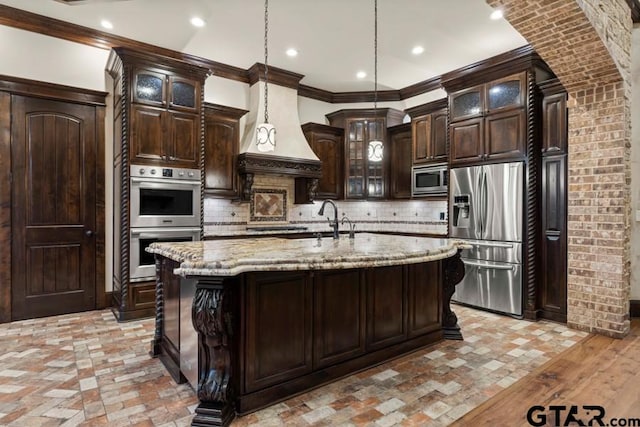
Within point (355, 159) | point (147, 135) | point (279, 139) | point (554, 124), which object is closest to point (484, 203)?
point (554, 124)

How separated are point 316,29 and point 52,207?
387cm

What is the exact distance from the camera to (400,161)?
6348mm

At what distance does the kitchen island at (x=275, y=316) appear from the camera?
2.04m

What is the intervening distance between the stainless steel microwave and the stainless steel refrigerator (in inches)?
19.9

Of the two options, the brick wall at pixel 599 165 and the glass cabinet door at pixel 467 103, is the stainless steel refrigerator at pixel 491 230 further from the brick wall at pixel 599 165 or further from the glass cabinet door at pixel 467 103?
the glass cabinet door at pixel 467 103

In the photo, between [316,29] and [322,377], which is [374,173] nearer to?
[316,29]

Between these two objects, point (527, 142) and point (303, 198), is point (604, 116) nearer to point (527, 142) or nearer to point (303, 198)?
point (527, 142)

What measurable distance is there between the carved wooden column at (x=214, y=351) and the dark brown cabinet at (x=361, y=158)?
15.1 feet

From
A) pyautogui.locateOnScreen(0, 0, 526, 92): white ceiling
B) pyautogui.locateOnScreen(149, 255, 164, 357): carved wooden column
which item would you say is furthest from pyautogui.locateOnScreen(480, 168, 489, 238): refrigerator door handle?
pyautogui.locateOnScreen(149, 255, 164, 357): carved wooden column

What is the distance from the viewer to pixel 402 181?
248 inches

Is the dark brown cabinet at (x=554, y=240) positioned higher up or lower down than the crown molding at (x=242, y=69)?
lower down

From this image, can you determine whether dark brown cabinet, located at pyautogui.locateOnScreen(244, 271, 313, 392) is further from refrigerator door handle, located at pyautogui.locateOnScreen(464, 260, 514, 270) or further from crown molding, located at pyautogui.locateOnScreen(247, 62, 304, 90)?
crown molding, located at pyautogui.locateOnScreen(247, 62, 304, 90)

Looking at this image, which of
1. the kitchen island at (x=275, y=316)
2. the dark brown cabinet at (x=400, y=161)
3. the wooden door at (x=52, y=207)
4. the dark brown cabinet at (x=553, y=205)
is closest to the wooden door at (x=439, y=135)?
the dark brown cabinet at (x=400, y=161)

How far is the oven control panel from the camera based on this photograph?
13.5 ft
